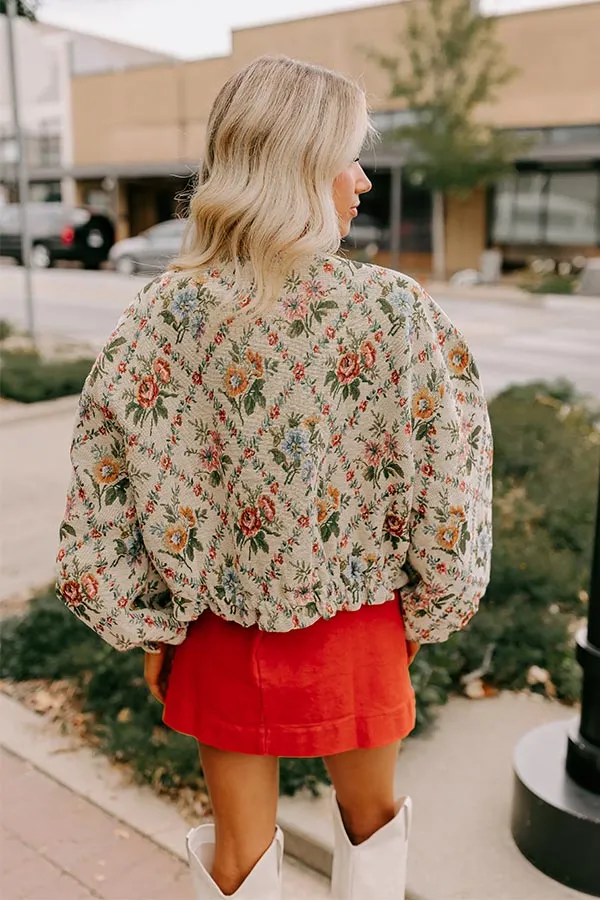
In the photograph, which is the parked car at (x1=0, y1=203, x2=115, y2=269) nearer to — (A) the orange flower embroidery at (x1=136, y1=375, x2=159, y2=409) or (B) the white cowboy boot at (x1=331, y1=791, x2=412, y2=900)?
(A) the orange flower embroidery at (x1=136, y1=375, x2=159, y2=409)

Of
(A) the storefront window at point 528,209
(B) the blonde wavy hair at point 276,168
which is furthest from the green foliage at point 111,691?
(A) the storefront window at point 528,209

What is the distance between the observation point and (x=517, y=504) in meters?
4.79

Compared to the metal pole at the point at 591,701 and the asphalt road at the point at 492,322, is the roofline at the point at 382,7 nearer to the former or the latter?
the asphalt road at the point at 492,322

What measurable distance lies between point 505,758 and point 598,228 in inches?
949

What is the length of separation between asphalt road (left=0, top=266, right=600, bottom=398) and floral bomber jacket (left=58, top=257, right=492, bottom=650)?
→ 25.1 ft

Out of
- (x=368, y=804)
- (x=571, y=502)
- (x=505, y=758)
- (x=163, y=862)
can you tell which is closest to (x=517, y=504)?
(x=571, y=502)

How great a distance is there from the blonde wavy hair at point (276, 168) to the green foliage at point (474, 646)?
174cm

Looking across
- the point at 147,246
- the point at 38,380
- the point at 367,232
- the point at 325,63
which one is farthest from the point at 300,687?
the point at 367,232

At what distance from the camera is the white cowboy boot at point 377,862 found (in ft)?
5.60

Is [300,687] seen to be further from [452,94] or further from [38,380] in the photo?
[452,94]

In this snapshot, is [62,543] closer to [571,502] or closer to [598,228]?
[571,502]

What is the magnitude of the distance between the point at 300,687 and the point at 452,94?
2284 cm

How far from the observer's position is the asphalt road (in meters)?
10.7

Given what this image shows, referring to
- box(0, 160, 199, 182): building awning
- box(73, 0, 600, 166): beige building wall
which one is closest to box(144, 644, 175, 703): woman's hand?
box(73, 0, 600, 166): beige building wall
